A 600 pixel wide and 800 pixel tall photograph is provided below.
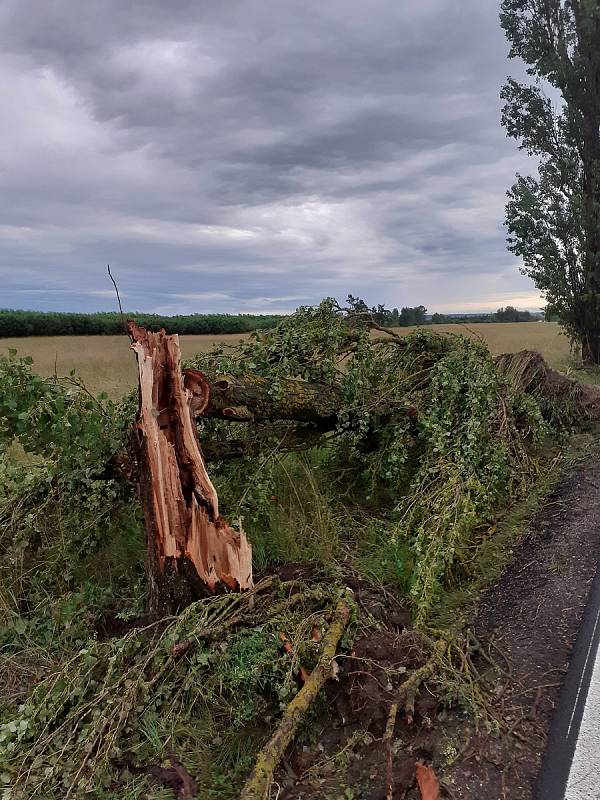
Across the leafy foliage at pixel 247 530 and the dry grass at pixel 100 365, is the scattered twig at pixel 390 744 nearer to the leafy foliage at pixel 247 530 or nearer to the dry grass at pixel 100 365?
the leafy foliage at pixel 247 530

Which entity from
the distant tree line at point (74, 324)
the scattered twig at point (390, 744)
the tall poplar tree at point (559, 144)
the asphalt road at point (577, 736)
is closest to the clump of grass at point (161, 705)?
the scattered twig at point (390, 744)

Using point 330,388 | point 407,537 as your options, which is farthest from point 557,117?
point 407,537

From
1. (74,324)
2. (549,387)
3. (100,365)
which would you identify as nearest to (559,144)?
(549,387)

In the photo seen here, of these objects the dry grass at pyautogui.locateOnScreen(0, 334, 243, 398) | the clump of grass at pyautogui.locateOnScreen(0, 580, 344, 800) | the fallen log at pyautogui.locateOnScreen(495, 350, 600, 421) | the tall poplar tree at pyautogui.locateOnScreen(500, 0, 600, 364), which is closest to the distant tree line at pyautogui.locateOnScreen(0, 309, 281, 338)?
the dry grass at pyautogui.locateOnScreen(0, 334, 243, 398)

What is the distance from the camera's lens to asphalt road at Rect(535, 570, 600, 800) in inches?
91.4

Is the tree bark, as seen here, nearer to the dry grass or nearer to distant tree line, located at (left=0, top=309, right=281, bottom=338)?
the dry grass

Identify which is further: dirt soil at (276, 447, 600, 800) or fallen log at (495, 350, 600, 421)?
fallen log at (495, 350, 600, 421)

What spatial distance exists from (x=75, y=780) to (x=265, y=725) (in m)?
0.88

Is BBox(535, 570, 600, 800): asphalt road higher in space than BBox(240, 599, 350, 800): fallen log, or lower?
lower

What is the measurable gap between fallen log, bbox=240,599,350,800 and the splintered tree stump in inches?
27.2

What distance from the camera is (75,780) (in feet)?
8.15

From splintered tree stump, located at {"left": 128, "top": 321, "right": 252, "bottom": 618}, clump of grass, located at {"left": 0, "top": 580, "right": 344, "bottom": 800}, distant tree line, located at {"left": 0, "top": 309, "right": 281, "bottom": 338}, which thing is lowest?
clump of grass, located at {"left": 0, "top": 580, "right": 344, "bottom": 800}

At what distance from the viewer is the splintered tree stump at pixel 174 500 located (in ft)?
11.5

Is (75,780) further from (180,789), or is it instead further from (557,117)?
(557,117)
